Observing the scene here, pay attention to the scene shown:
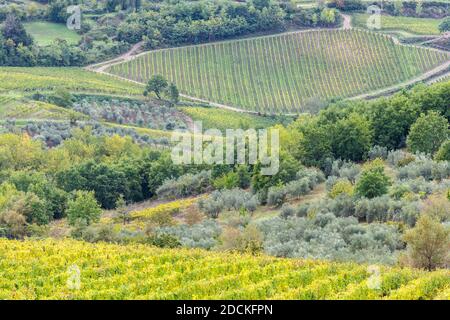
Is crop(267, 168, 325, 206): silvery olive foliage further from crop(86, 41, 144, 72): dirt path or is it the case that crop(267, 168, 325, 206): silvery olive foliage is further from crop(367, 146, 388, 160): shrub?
crop(86, 41, 144, 72): dirt path

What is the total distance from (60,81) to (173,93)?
14.0m

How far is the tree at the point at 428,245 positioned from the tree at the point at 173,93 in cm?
8026

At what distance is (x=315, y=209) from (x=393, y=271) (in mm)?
21509

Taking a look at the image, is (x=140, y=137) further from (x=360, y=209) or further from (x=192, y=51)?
(x=360, y=209)

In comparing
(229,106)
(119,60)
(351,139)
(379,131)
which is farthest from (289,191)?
(119,60)

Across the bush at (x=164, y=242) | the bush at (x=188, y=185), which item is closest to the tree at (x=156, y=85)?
the bush at (x=188, y=185)

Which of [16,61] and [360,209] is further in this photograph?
[16,61]

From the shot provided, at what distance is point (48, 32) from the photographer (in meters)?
138

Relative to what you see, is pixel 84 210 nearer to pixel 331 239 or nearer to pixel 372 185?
pixel 372 185

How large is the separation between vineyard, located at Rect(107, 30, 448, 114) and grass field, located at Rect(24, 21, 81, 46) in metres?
12.3

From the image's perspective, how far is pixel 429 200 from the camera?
4834 cm

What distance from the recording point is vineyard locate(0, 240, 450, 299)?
2856cm

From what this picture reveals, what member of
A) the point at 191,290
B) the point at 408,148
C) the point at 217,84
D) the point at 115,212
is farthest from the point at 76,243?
the point at 217,84

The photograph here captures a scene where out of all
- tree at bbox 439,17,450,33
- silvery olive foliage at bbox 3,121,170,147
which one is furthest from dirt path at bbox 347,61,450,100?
silvery olive foliage at bbox 3,121,170,147
